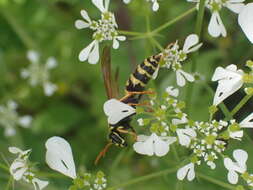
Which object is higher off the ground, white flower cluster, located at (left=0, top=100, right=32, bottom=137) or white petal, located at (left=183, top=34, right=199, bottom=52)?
white flower cluster, located at (left=0, top=100, right=32, bottom=137)

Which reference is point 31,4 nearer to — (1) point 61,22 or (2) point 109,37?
(1) point 61,22

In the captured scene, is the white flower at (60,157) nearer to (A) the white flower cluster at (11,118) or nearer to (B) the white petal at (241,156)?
(B) the white petal at (241,156)

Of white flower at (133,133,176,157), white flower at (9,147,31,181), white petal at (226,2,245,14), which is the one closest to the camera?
white flower at (133,133,176,157)

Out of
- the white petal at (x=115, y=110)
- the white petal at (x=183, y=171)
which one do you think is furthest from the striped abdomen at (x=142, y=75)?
the white petal at (x=183, y=171)

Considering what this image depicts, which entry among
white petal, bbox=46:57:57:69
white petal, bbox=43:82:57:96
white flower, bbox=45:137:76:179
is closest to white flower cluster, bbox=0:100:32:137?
white petal, bbox=43:82:57:96

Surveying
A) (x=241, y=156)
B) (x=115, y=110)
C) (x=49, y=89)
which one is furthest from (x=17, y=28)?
(x=241, y=156)

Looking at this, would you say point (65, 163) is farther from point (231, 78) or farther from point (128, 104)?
point (231, 78)

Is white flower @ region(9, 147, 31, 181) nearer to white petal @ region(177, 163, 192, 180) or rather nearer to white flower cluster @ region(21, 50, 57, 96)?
white petal @ region(177, 163, 192, 180)
